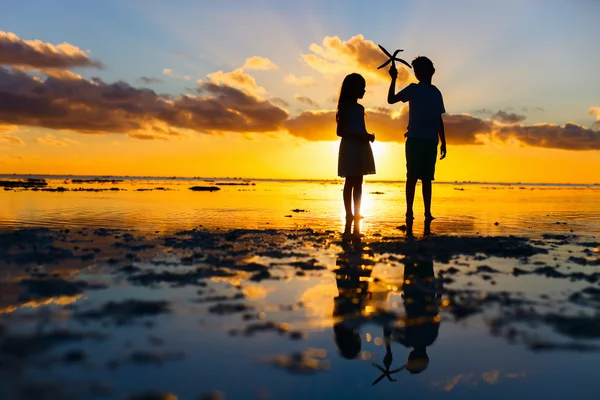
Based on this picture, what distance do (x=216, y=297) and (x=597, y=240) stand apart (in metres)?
8.13

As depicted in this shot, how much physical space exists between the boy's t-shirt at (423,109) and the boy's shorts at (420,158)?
0.14 meters

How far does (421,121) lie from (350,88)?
1775 millimetres

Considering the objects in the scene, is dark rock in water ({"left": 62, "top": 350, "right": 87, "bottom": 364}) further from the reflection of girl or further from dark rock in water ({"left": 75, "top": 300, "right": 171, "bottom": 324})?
the reflection of girl

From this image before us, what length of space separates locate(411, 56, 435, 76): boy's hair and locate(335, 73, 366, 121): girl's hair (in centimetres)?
122

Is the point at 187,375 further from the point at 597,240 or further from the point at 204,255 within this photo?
the point at 597,240

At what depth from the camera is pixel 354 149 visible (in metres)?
10.6

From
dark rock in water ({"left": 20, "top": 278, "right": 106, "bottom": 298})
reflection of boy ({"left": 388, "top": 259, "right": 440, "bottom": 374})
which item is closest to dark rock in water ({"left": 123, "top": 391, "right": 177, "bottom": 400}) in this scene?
reflection of boy ({"left": 388, "top": 259, "right": 440, "bottom": 374})

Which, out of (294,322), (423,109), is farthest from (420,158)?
(294,322)

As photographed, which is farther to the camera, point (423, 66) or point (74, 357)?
point (423, 66)

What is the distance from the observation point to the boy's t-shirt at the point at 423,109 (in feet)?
33.1

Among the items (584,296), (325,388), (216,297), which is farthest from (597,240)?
(325,388)

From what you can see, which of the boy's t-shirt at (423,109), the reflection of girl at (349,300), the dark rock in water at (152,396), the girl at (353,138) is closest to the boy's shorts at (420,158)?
the boy's t-shirt at (423,109)

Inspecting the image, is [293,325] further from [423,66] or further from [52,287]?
[423,66]

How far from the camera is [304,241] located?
26.9 ft
